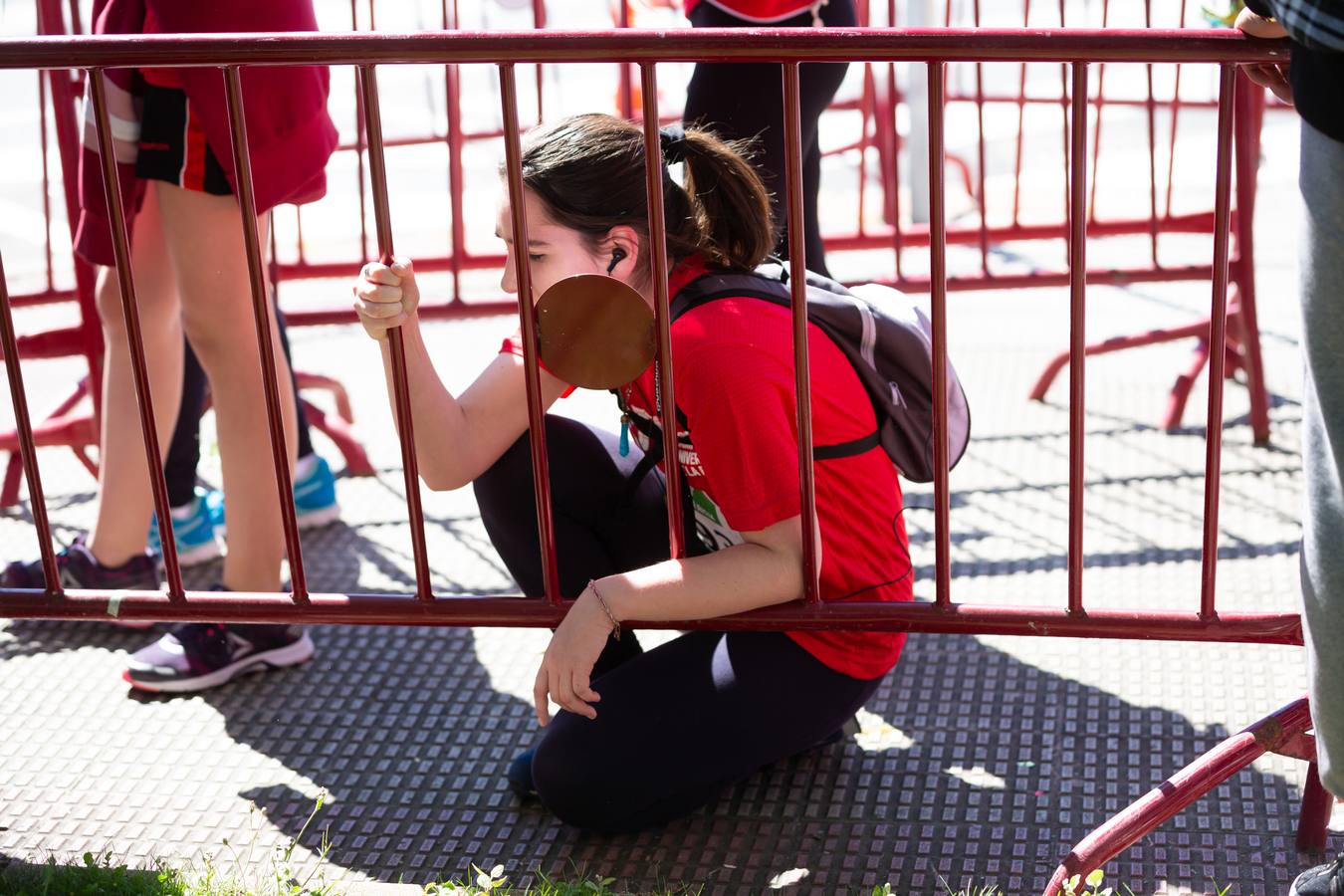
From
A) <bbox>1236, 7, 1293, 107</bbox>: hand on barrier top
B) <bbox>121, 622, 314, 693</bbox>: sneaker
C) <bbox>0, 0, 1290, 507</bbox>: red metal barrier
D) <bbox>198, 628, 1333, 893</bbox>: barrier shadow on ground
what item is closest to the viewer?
<bbox>1236, 7, 1293, 107</bbox>: hand on barrier top

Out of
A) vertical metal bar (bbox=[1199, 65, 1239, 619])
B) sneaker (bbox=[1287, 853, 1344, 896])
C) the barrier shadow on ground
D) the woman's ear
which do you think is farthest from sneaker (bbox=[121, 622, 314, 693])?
sneaker (bbox=[1287, 853, 1344, 896])

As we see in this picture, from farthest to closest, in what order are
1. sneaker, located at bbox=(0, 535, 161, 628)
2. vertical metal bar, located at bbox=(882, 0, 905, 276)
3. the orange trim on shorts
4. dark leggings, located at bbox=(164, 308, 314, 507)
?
vertical metal bar, located at bbox=(882, 0, 905, 276)
dark leggings, located at bbox=(164, 308, 314, 507)
sneaker, located at bbox=(0, 535, 161, 628)
the orange trim on shorts

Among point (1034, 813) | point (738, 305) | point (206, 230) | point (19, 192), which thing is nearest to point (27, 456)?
point (206, 230)

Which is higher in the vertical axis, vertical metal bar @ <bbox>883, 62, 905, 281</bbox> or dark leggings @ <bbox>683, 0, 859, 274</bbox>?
dark leggings @ <bbox>683, 0, 859, 274</bbox>

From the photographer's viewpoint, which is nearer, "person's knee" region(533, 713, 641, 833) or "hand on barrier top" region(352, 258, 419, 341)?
"hand on barrier top" region(352, 258, 419, 341)

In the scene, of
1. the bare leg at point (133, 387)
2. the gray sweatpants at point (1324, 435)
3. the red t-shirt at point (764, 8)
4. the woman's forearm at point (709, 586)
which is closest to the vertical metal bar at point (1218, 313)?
the gray sweatpants at point (1324, 435)

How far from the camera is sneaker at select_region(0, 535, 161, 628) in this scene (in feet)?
10.3

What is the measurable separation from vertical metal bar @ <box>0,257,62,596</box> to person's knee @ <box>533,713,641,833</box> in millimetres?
773

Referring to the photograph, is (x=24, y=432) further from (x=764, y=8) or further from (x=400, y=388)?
(x=764, y=8)

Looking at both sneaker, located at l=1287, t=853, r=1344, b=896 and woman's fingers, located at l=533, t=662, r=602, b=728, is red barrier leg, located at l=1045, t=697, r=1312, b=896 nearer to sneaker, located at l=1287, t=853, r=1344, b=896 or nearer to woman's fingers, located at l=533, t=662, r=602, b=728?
sneaker, located at l=1287, t=853, r=1344, b=896

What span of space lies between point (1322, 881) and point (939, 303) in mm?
887

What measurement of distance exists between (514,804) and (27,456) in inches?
35.5

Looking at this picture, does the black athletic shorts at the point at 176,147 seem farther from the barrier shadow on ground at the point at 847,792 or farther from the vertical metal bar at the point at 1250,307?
the vertical metal bar at the point at 1250,307

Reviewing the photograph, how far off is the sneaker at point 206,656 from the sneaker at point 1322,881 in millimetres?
1769
